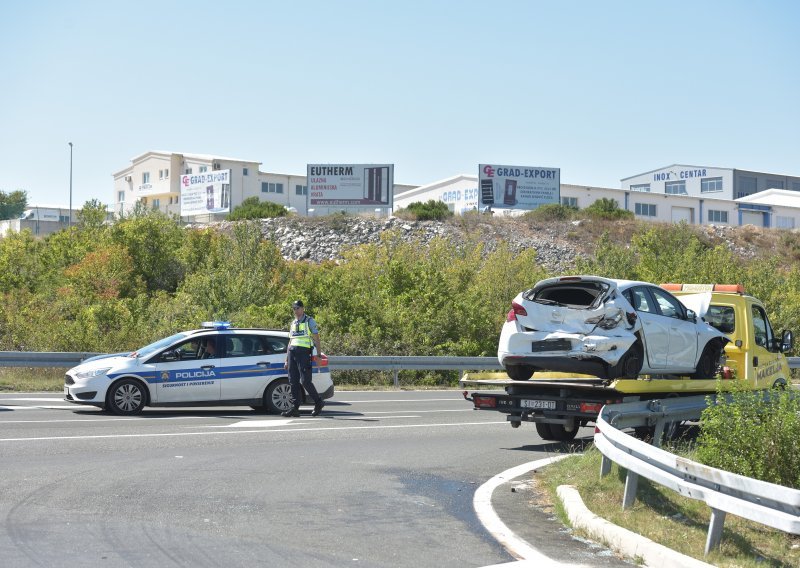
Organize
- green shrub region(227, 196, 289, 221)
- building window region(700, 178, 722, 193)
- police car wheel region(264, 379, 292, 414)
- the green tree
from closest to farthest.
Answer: police car wheel region(264, 379, 292, 414) → green shrub region(227, 196, 289, 221) → building window region(700, 178, 722, 193) → the green tree

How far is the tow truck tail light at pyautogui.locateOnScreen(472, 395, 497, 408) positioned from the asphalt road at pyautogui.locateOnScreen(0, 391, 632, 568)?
1.89ft

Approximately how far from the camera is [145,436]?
1307cm

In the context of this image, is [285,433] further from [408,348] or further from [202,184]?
[202,184]

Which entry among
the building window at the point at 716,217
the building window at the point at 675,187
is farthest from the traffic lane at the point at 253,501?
the building window at the point at 675,187

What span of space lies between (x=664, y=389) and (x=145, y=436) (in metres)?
6.81

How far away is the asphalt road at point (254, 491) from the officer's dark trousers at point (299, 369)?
624mm

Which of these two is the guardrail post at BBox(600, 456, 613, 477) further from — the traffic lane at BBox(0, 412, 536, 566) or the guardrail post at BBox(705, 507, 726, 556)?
the guardrail post at BBox(705, 507, 726, 556)

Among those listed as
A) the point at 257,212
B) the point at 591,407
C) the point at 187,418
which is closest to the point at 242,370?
the point at 187,418

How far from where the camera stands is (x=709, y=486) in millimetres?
6941

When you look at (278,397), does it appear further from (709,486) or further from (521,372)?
(709,486)

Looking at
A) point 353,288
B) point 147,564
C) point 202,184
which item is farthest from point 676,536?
point 202,184

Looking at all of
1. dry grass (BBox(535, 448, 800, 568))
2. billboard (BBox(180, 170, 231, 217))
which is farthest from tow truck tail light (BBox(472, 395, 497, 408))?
billboard (BBox(180, 170, 231, 217))

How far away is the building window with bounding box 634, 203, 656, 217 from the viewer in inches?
3391

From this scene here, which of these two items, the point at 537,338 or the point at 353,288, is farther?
the point at 353,288
